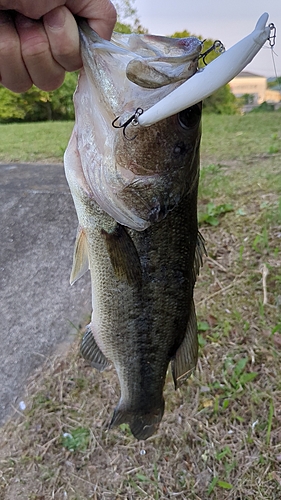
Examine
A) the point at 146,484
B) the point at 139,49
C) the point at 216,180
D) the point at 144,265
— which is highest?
the point at 139,49

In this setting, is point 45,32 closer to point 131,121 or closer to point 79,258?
point 131,121

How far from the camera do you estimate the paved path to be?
10.0 feet

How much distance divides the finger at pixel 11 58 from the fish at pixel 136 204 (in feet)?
0.58

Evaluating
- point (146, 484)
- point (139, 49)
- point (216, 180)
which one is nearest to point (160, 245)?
point (139, 49)

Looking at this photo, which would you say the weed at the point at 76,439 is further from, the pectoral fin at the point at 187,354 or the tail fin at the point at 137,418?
the pectoral fin at the point at 187,354

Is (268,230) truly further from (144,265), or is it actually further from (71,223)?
(144,265)

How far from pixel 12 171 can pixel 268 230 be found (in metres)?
3.75

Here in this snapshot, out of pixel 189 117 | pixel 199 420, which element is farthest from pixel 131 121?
pixel 199 420

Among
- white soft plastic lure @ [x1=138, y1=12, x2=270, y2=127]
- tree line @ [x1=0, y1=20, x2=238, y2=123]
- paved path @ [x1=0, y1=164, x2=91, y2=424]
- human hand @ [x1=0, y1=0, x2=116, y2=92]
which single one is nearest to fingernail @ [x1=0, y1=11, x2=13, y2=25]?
human hand @ [x1=0, y1=0, x2=116, y2=92]

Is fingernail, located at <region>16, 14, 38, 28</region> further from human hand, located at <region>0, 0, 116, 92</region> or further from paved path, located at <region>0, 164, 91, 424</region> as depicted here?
paved path, located at <region>0, 164, 91, 424</region>

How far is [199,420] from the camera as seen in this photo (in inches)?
94.9

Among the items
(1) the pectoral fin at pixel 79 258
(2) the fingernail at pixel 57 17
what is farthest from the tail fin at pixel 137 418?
(2) the fingernail at pixel 57 17

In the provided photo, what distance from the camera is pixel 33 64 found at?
123 centimetres

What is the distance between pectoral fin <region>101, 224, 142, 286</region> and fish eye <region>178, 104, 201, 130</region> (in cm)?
34
